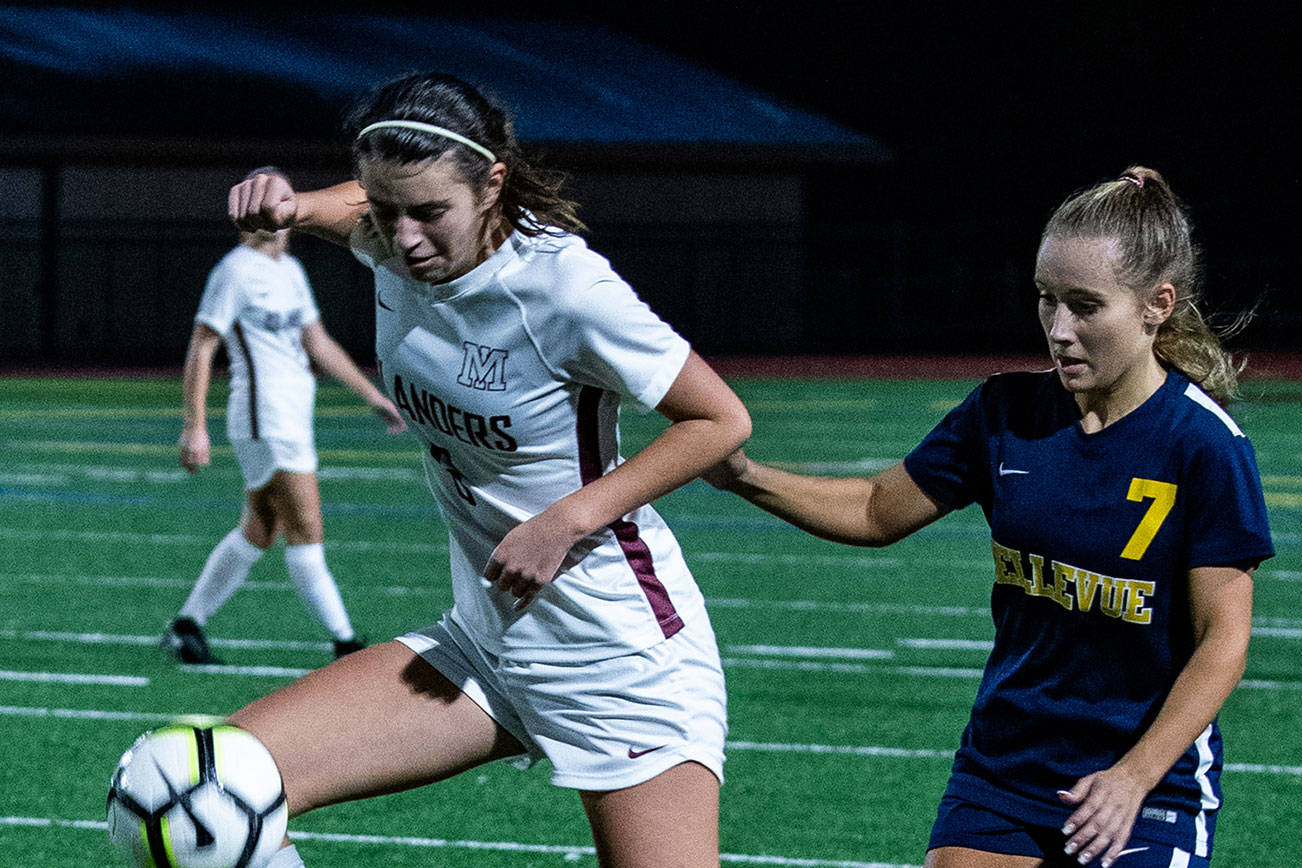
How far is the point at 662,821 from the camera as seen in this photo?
11.1ft

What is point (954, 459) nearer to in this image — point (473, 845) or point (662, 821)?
point (662, 821)

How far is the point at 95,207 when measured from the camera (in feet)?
97.0

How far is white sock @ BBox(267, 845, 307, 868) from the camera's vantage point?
3377 millimetres

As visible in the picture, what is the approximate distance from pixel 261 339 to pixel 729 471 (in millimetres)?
4692

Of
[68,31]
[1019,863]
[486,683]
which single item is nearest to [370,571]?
[486,683]

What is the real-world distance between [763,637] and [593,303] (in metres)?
5.47

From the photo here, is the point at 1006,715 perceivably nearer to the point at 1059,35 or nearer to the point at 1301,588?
the point at 1301,588

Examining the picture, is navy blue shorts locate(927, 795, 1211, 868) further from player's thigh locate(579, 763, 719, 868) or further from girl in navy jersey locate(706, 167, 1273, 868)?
player's thigh locate(579, 763, 719, 868)

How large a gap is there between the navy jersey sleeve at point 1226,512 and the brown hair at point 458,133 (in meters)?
1.27

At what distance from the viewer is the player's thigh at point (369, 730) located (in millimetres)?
3475

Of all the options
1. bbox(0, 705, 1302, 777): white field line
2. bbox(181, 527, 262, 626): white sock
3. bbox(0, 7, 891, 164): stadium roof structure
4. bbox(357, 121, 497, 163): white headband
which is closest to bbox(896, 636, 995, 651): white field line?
bbox(0, 705, 1302, 777): white field line

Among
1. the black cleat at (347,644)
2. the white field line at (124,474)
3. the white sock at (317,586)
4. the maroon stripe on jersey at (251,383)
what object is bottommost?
the white field line at (124,474)

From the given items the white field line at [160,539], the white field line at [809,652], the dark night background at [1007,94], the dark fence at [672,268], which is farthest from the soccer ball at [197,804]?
the dark night background at [1007,94]

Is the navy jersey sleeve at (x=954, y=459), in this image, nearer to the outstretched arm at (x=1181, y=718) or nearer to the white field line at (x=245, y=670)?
the outstretched arm at (x=1181, y=718)
